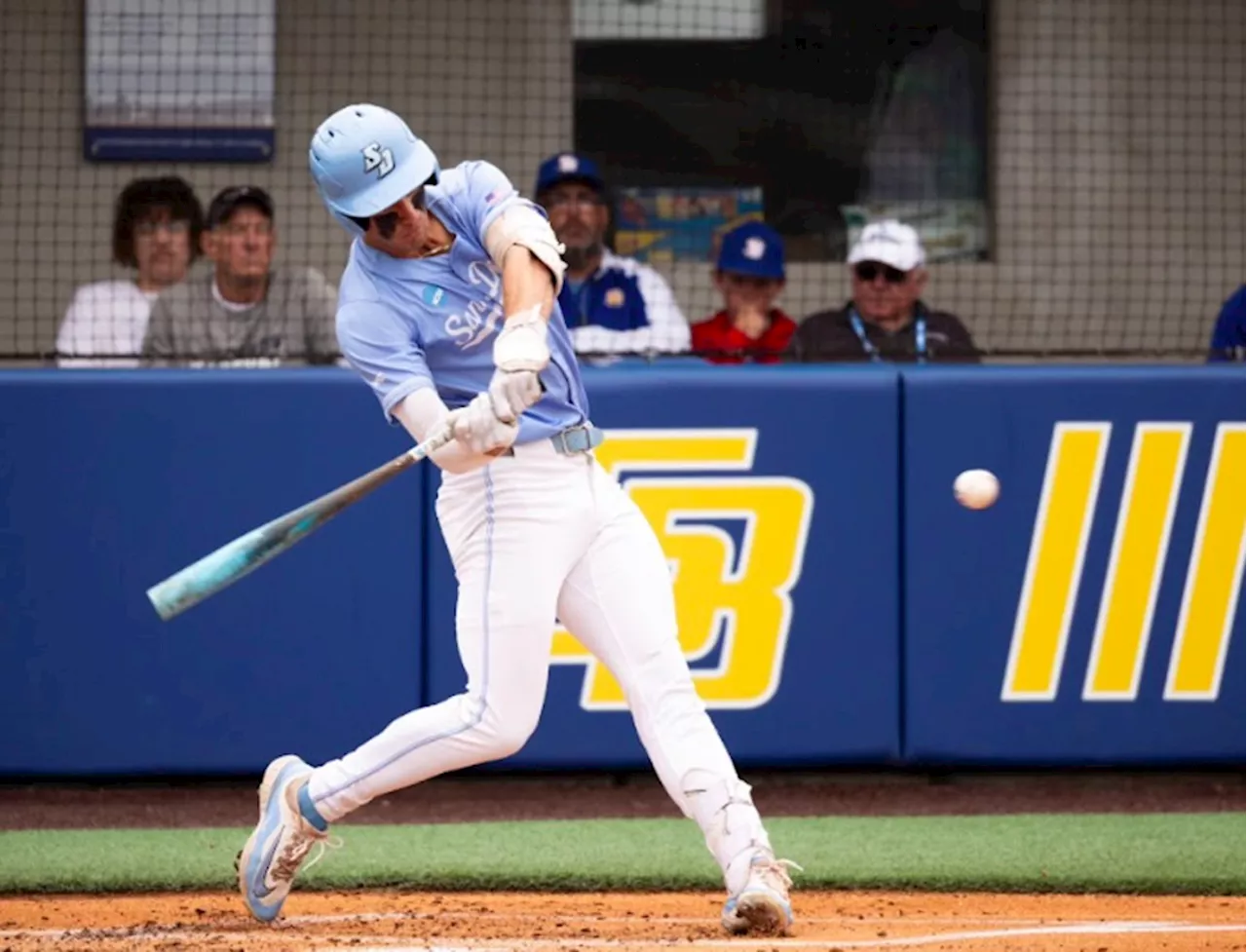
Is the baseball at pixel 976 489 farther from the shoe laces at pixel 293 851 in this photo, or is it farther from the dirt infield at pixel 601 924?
the shoe laces at pixel 293 851

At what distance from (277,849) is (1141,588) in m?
3.23

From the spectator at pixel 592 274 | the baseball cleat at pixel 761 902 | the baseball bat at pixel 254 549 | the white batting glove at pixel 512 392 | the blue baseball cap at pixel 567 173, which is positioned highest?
the blue baseball cap at pixel 567 173

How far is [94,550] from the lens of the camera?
7.30m

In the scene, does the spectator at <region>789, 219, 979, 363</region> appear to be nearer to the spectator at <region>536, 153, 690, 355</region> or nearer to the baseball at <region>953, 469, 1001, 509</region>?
the spectator at <region>536, 153, 690, 355</region>

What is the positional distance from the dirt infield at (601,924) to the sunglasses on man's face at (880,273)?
8.71 ft

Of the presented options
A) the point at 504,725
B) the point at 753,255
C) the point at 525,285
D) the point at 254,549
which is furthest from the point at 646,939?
the point at 753,255

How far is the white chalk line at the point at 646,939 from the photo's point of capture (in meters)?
4.97

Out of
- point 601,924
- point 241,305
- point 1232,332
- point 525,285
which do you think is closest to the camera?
point 525,285

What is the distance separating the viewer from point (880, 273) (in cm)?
785

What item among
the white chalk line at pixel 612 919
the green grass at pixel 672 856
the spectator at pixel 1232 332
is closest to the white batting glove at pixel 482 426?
the white chalk line at pixel 612 919

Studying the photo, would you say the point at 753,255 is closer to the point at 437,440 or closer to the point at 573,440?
the point at 573,440

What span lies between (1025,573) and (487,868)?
A: 7.27 ft

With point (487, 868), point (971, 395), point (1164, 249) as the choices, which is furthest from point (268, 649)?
point (1164, 249)

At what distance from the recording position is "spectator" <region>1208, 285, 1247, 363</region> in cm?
770
